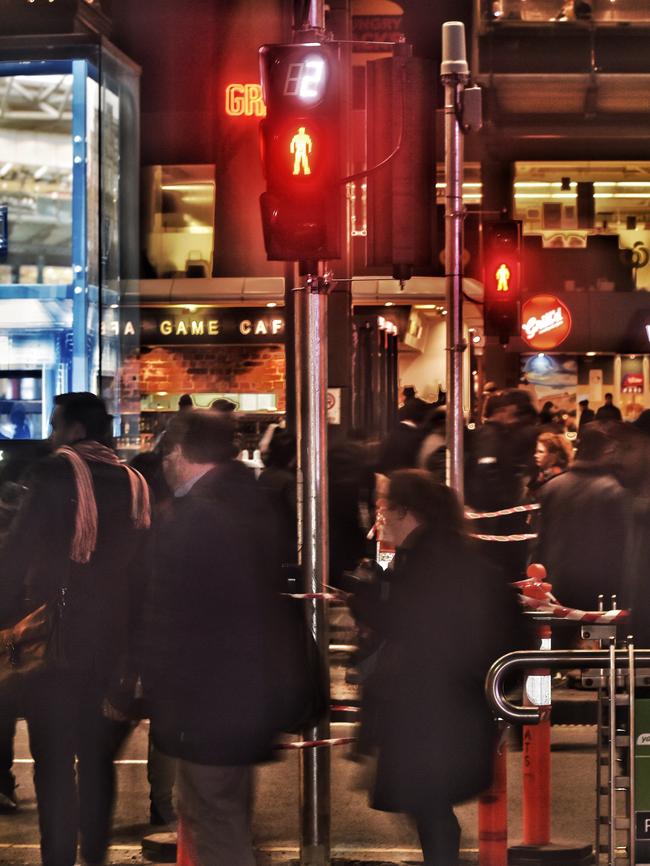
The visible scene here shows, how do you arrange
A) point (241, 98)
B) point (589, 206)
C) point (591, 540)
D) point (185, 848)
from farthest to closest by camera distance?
point (589, 206) < point (241, 98) < point (591, 540) < point (185, 848)

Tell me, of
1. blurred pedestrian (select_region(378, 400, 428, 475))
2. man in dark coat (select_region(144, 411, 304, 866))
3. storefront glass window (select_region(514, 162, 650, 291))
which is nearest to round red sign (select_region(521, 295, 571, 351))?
blurred pedestrian (select_region(378, 400, 428, 475))

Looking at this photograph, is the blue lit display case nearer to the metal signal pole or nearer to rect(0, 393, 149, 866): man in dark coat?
the metal signal pole

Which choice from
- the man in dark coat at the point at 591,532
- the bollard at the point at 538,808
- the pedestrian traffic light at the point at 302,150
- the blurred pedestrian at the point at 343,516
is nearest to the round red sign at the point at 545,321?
the blurred pedestrian at the point at 343,516

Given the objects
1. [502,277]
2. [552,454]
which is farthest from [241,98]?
[552,454]

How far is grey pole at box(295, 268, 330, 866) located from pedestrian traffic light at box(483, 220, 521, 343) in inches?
431

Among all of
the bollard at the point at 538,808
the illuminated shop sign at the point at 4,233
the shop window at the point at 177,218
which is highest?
the shop window at the point at 177,218

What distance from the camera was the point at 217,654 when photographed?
4965 mm

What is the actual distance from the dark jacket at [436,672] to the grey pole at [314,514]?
143cm

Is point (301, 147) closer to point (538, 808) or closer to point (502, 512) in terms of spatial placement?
point (538, 808)

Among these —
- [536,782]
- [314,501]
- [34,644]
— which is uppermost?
[314,501]

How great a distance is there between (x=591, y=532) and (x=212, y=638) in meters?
4.55

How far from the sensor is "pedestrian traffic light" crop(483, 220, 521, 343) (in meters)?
17.9

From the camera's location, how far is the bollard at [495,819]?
5.66 m

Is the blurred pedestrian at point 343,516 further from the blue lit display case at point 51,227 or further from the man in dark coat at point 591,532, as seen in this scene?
the blue lit display case at point 51,227
